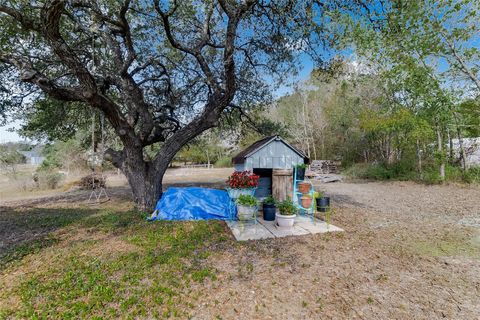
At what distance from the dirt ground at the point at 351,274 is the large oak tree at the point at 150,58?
2959 mm

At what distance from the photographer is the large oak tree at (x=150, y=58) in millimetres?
4543

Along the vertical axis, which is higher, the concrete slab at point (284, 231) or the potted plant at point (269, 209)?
the potted plant at point (269, 209)

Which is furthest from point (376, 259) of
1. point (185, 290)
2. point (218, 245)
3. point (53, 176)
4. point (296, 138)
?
point (296, 138)

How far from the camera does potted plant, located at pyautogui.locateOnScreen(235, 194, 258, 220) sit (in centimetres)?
426

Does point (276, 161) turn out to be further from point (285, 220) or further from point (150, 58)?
point (150, 58)

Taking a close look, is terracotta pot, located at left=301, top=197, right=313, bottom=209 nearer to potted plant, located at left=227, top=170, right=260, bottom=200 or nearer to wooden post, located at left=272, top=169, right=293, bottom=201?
wooden post, located at left=272, top=169, right=293, bottom=201

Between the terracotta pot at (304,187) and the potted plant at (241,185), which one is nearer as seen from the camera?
the potted plant at (241,185)

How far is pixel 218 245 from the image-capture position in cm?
371

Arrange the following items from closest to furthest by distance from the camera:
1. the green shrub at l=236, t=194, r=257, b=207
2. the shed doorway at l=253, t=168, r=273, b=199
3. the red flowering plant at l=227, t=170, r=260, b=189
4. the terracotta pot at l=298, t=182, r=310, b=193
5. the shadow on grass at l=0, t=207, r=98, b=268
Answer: the shadow on grass at l=0, t=207, r=98, b=268 < the green shrub at l=236, t=194, r=257, b=207 < the red flowering plant at l=227, t=170, r=260, b=189 < the terracotta pot at l=298, t=182, r=310, b=193 < the shed doorway at l=253, t=168, r=273, b=199

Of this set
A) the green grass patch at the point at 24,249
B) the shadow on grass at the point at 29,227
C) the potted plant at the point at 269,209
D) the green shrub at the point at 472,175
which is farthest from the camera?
the green shrub at the point at 472,175

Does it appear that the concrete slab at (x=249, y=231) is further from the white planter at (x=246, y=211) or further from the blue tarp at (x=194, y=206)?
the blue tarp at (x=194, y=206)

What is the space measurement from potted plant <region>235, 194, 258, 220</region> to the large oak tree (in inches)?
98.8

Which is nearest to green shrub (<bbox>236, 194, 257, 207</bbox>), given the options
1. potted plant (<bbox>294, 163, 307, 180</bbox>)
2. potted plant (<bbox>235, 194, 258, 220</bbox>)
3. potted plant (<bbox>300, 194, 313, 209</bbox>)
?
potted plant (<bbox>235, 194, 258, 220</bbox>)

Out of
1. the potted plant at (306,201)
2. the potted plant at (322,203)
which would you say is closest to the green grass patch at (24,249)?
the potted plant at (306,201)
